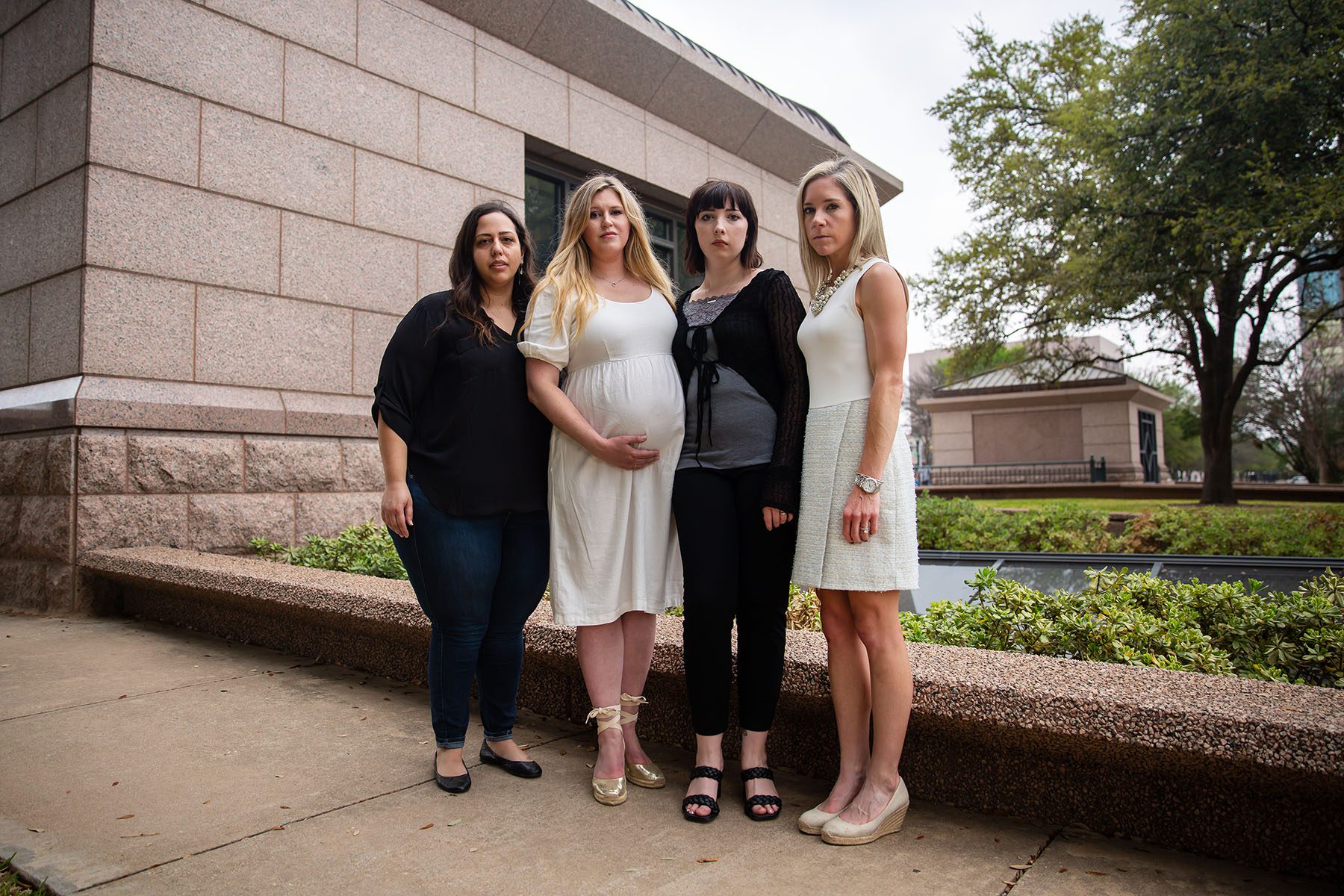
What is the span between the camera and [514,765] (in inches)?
126

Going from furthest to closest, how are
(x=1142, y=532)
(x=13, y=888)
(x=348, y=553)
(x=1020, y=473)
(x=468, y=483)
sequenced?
(x=1020, y=473), (x=1142, y=532), (x=348, y=553), (x=468, y=483), (x=13, y=888)

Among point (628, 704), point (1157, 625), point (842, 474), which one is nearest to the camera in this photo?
point (842, 474)

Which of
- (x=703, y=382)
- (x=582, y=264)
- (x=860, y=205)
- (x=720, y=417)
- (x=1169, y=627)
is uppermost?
(x=860, y=205)

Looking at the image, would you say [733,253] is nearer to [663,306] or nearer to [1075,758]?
[663,306]

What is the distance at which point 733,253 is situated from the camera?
123 inches

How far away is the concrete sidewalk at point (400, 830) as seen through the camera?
236 cm

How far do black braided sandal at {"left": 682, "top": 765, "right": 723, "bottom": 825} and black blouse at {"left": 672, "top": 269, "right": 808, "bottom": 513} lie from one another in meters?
0.91

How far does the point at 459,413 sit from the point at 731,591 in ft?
3.72

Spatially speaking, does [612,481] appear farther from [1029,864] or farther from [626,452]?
[1029,864]

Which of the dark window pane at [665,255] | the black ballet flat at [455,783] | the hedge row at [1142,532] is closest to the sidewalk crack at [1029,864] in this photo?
the black ballet flat at [455,783]

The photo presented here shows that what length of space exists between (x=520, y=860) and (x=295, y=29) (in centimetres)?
669

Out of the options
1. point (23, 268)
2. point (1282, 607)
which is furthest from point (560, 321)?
point (23, 268)

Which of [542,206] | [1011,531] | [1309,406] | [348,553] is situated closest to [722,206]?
[348,553]

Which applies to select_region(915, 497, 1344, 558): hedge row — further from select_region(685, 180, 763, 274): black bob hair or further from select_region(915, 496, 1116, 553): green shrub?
select_region(685, 180, 763, 274): black bob hair
